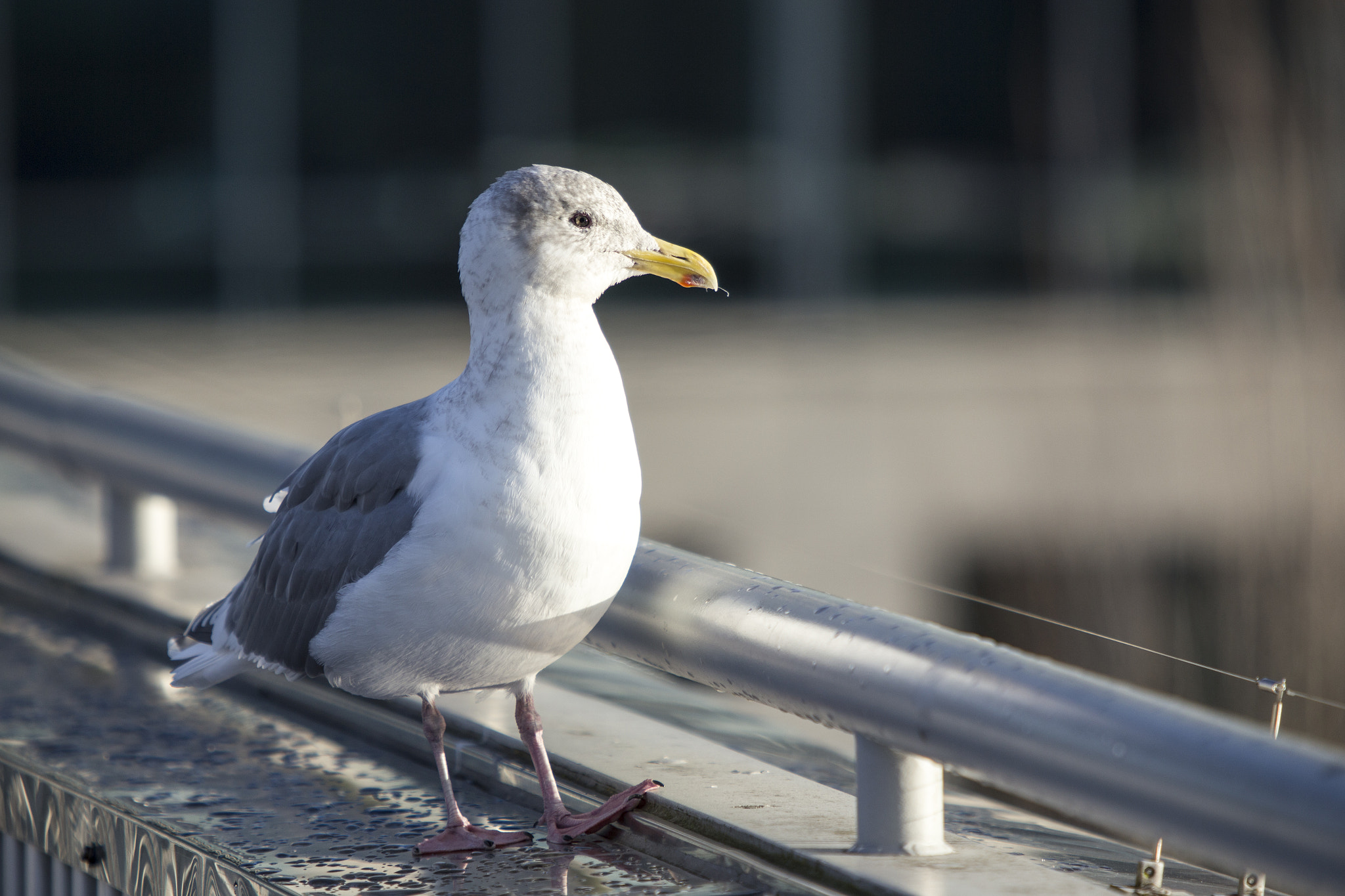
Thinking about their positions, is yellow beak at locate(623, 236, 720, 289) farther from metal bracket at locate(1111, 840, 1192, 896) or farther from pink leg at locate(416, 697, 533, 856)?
metal bracket at locate(1111, 840, 1192, 896)

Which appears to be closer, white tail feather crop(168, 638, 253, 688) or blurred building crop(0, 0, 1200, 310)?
white tail feather crop(168, 638, 253, 688)

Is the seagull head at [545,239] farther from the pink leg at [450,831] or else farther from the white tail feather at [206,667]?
the white tail feather at [206,667]

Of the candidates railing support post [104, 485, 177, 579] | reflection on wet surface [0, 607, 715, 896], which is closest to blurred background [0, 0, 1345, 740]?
railing support post [104, 485, 177, 579]

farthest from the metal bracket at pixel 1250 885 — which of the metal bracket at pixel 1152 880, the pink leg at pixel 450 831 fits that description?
the pink leg at pixel 450 831

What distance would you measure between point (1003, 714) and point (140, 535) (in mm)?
2242

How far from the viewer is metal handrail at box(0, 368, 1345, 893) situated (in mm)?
1279

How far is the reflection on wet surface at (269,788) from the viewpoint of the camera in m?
1.82

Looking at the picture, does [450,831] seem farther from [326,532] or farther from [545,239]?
[545,239]

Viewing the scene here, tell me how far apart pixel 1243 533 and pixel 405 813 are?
4.30m

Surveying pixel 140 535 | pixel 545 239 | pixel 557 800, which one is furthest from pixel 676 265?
pixel 140 535

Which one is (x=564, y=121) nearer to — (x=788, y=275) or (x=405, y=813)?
(x=788, y=275)

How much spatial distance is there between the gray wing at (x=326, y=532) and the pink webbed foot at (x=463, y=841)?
0.88 feet

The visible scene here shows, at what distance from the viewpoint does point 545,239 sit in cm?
184

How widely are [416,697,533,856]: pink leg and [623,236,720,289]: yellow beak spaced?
62 centimetres
